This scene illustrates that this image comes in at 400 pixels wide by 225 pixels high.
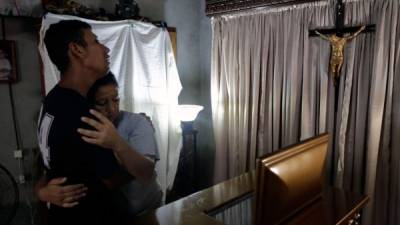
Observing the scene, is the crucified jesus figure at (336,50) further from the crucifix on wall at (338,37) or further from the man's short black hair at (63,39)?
the man's short black hair at (63,39)

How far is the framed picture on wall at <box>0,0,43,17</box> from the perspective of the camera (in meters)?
1.81

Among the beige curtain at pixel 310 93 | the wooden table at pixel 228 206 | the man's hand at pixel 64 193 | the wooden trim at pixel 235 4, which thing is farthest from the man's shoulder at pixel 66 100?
the wooden trim at pixel 235 4

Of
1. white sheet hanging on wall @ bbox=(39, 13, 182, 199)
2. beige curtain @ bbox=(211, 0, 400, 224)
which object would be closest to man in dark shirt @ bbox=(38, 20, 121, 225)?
white sheet hanging on wall @ bbox=(39, 13, 182, 199)

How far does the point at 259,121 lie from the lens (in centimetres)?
268

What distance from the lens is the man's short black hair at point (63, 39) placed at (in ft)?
4.66

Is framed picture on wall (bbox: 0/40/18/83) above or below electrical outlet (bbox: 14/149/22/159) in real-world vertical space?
above

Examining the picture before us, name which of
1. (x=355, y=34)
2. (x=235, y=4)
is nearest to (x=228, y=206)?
(x=355, y=34)

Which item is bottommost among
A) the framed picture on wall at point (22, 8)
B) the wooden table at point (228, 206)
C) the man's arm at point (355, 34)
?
the wooden table at point (228, 206)

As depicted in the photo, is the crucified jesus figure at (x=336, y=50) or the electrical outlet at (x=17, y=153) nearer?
the electrical outlet at (x=17, y=153)

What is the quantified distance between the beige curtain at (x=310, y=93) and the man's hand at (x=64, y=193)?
66.9 inches

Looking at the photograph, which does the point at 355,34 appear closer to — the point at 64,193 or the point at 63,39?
the point at 63,39

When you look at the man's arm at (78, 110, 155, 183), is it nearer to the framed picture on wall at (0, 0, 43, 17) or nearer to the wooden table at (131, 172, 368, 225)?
the wooden table at (131, 172, 368, 225)

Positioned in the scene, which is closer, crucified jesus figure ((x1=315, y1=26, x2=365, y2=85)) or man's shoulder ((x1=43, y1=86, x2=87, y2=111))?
man's shoulder ((x1=43, y1=86, x2=87, y2=111))

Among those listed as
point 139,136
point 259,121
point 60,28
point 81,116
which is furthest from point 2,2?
point 259,121
